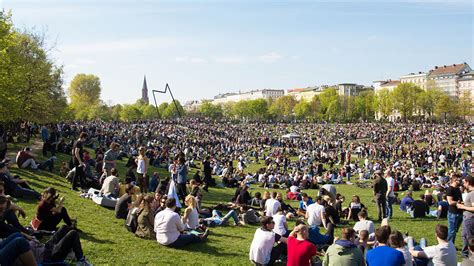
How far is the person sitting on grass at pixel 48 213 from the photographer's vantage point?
26.4 ft

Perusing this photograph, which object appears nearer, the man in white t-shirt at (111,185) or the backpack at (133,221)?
the backpack at (133,221)

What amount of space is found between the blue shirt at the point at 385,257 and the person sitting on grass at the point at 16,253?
4260 mm

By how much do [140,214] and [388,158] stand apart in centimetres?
3402

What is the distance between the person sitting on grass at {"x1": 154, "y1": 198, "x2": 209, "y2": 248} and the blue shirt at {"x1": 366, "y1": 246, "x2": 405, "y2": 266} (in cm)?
410

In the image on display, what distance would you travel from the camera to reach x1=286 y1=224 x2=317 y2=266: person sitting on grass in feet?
20.9

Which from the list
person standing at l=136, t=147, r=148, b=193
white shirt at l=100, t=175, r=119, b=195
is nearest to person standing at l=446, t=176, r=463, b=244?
white shirt at l=100, t=175, r=119, b=195

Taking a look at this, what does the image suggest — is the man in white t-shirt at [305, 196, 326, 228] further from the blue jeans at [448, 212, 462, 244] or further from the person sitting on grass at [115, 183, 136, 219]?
the person sitting on grass at [115, 183, 136, 219]

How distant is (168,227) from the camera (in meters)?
8.66

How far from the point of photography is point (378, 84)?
178m

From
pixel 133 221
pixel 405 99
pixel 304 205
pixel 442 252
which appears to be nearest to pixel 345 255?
pixel 442 252

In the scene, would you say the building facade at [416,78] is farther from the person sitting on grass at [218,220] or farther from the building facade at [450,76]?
the person sitting on grass at [218,220]

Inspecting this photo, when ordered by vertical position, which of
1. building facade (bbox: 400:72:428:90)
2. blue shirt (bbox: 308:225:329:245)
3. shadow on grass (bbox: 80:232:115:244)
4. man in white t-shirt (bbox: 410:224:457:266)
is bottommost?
blue shirt (bbox: 308:225:329:245)

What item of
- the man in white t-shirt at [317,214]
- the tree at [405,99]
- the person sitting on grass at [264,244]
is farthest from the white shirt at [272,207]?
the tree at [405,99]

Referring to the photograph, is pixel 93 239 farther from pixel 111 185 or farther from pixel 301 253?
pixel 301 253
